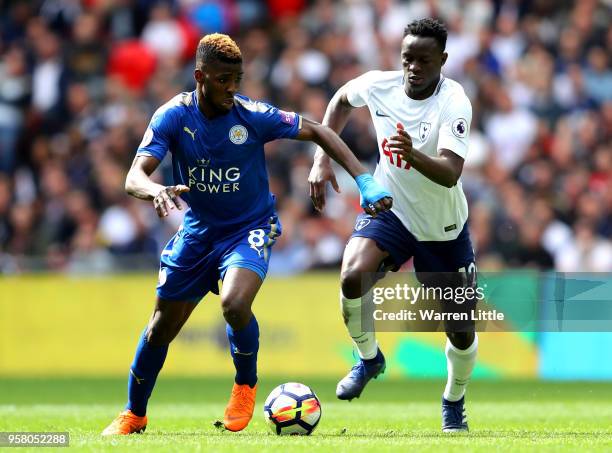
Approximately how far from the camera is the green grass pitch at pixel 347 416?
323 inches

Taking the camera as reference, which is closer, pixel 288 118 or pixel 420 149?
pixel 288 118

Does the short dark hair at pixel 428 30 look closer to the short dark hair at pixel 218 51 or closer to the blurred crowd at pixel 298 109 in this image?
the short dark hair at pixel 218 51

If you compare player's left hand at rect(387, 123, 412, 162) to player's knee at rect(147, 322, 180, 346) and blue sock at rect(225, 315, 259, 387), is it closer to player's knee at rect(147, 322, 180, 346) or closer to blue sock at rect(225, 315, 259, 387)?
blue sock at rect(225, 315, 259, 387)

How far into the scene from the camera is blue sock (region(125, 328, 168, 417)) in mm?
→ 9141

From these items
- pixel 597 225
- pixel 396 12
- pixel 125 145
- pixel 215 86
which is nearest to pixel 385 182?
pixel 215 86

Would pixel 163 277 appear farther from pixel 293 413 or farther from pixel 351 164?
pixel 351 164

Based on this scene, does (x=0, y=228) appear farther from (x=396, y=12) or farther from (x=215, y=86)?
(x=215, y=86)

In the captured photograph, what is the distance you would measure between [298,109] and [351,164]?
9.75 metres

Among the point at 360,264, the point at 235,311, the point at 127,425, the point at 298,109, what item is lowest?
the point at 127,425

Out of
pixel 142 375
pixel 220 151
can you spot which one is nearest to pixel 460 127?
pixel 220 151

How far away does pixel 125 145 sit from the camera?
18.2 metres

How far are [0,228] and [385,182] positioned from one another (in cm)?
946

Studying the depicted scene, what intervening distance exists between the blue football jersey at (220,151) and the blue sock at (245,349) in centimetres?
71

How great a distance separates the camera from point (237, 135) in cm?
905
